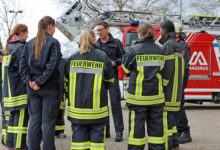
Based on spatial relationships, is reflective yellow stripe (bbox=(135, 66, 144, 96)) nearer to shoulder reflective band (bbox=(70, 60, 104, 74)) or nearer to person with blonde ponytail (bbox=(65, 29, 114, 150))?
person with blonde ponytail (bbox=(65, 29, 114, 150))

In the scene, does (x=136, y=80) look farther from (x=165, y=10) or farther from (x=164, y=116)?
(x=165, y=10)

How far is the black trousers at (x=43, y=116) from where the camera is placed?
4461 mm

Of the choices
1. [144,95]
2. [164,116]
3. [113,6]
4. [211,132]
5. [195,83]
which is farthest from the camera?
[113,6]

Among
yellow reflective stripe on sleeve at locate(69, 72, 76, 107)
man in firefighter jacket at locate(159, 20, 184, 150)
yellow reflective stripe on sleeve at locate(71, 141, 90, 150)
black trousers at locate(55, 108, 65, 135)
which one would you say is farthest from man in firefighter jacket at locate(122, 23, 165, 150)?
black trousers at locate(55, 108, 65, 135)

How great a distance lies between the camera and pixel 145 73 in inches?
177

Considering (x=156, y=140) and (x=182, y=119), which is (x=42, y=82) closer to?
(x=156, y=140)

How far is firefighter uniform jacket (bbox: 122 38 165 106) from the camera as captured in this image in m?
4.49

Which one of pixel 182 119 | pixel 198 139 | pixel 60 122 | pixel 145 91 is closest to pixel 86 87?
pixel 145 91

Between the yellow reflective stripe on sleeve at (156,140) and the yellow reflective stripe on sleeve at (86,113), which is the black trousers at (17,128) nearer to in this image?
the yellow reflective stripe on sleeve at (86,113)

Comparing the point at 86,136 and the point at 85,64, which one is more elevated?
the point at 85,64

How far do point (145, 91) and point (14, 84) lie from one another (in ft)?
6.98

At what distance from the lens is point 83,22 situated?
1452 centimetres

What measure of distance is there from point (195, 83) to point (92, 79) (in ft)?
25.5

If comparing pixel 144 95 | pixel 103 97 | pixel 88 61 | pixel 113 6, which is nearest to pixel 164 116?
pixel 144 95
